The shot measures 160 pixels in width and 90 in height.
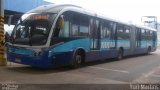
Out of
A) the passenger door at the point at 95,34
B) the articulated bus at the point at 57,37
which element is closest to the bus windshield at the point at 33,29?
the articulated bus at the point at 57,37

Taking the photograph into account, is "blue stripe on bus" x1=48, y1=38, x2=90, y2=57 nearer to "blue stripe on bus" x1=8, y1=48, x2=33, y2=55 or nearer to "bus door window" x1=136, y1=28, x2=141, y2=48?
"blue stripe on bus" x1=8, y1=48, x2=33, y2=55

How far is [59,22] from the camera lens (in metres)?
13.9

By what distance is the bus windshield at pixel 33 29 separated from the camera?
1344 cm

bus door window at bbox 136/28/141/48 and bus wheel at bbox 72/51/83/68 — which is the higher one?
bus door window at bbox 136/28/141/48

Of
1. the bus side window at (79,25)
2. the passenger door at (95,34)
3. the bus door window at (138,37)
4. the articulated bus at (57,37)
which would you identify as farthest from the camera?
the bus door window at (138,37)

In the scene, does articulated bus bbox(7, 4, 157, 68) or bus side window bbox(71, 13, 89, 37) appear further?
bus side window bbox(71, 13, 89, 37)

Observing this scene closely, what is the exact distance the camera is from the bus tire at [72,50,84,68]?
15.3 m

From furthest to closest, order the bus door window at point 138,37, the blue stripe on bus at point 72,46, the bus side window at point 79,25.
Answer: the bus door window at point 138,37
the bus side window at point 79,25
the blue stripe on bus at point 72,46

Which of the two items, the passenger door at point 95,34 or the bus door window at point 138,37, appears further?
the bus door window at point 138,37

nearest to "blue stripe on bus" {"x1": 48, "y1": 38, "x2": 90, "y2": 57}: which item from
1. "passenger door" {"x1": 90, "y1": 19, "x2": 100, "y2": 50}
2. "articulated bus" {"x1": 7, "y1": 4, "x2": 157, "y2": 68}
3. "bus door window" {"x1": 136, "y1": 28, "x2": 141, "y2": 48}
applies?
"articulated bus" {"x1": 7, "y1": 4, "x2": 157, "y2": 68}

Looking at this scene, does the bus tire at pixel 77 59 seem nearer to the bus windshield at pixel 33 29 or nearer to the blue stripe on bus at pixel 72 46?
the blue stripe on bus at pixel 72 46

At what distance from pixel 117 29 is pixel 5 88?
42.7 ft

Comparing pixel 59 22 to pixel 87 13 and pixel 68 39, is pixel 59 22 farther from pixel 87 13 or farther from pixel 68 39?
pixel 87 13

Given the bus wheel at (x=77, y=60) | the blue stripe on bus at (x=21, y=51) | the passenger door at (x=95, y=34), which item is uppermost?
the passenger door at (x=95, y=34)
